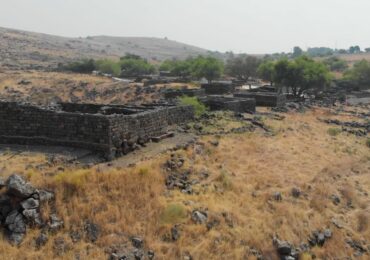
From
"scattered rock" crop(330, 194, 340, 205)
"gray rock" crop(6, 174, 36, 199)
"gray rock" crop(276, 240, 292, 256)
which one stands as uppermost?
"gray rock" crop(6, 174, 36, 199)

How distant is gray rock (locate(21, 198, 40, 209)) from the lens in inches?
419

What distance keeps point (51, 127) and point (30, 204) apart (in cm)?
428

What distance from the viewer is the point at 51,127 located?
1452 centimetres

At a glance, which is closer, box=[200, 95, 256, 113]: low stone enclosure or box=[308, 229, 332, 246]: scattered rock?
box=[308, 229, 332, 246]: scattered rock

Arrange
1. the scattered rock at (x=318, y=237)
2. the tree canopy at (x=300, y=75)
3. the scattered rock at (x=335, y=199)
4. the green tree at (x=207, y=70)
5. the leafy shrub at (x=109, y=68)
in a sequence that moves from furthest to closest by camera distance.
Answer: the leafy shrub at (x=109, y=68)
the green tree at (x=207, y=70)
the tree canopy at (x=300, y=75)
the scattered rock at (x=335, y=199)
the scattered rock at (x=318, y=237)

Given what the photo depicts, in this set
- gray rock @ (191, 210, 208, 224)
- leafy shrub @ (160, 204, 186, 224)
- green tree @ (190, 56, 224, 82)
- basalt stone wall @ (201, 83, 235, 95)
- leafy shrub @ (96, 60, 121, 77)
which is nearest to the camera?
leafy shrub @ (160, 204, 186, 224)

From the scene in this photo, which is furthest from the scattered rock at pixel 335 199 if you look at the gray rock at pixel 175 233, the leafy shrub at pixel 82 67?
the leafy shrub at pixel 82 67

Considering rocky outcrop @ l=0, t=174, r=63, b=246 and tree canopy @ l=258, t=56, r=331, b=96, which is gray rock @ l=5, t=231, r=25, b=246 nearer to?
rocky outcrop @ l=0, t=174, r=63, b=246

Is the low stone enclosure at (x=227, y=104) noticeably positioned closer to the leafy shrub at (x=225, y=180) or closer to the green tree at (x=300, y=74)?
the leafy shrub at (x=225, y=180)

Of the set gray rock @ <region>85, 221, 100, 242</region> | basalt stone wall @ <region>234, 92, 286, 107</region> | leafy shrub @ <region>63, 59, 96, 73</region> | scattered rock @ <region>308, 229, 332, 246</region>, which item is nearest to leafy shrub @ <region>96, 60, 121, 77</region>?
leafy shrub @ <region>63, 59, 96, 73</region>

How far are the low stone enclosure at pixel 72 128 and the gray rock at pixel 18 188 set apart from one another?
3.23 metres

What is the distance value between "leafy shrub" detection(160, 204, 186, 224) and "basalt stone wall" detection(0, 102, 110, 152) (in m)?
3.30

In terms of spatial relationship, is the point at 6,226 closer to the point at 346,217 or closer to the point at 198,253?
the point at 198,253

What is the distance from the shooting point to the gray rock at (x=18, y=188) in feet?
35.1
